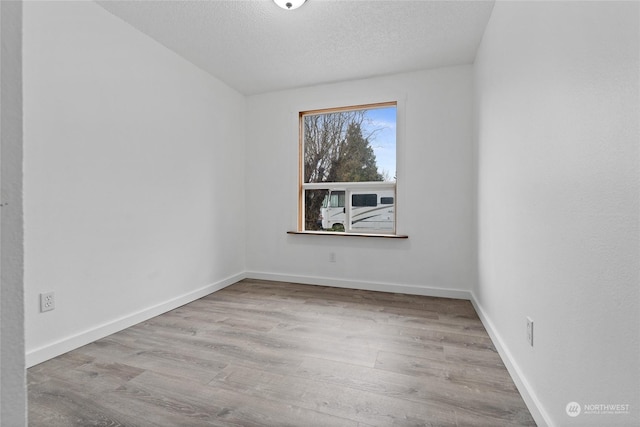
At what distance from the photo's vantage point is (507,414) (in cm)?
135

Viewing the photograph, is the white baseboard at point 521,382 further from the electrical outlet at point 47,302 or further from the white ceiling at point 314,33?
the electrical outlet at point 47,302

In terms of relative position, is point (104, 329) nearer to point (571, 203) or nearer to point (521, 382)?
point (521, 382)

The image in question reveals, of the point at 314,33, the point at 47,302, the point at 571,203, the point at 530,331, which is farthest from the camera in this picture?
the point at 314,33

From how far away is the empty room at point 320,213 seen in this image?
0.92 meters

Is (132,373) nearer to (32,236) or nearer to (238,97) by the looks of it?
(32,236)

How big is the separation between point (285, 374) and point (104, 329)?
1.50 meters

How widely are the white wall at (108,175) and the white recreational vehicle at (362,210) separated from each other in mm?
1406

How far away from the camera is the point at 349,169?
3.57 metres

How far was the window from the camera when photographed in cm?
343

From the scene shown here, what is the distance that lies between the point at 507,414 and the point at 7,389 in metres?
1.76

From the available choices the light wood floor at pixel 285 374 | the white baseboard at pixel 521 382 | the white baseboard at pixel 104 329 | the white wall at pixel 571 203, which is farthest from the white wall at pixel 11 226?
the white baseboard at pixel 104 329

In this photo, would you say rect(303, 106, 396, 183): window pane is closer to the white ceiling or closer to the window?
the window

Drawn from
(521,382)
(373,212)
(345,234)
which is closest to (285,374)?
(521,382)

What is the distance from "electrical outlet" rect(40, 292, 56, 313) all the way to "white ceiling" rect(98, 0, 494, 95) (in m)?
2.08
